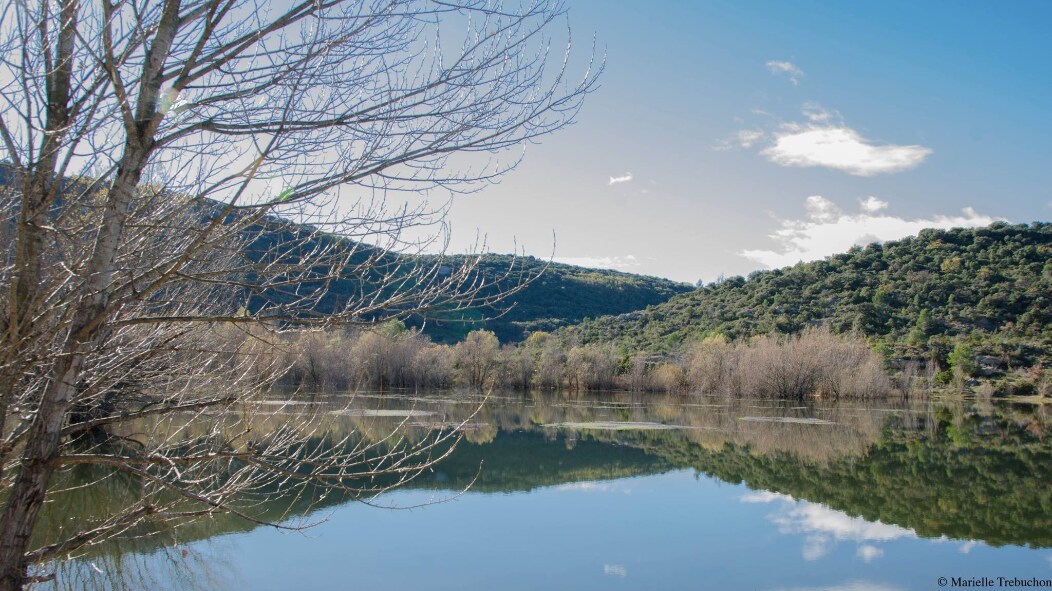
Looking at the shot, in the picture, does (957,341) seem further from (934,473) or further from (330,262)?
(330,262)

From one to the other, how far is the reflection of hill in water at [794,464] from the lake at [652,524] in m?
0.08

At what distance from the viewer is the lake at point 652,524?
9.64 m

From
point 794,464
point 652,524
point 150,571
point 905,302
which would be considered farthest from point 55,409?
point 905,302

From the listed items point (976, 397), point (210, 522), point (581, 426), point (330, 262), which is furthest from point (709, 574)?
point (976, 397)

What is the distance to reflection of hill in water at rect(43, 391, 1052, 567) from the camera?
1277 centimetres

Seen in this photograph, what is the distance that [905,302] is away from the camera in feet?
198

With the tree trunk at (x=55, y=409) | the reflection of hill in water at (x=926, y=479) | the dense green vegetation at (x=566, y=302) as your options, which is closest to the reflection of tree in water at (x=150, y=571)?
the tree trunk at (x=55, y=409)

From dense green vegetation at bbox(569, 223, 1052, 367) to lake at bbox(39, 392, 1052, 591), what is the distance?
31.3 metres

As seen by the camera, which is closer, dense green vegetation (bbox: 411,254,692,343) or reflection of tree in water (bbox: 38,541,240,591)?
reflection of tree in water (bbox: 38,541,240,591)

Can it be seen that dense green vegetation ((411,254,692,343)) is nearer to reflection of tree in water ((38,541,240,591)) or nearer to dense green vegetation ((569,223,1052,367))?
dense green vegetation ((569,223,1052,367))

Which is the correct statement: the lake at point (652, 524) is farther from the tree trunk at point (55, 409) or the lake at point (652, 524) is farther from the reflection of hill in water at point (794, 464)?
the tree trunk at point (55, 409)

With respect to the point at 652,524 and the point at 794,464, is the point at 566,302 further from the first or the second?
the point at 652,524

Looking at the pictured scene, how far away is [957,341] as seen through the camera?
51.6 meters

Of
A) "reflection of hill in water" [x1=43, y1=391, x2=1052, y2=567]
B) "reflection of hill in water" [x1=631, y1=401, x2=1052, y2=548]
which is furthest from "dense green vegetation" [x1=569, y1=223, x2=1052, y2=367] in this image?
"reflection of hill in water" [x1=631, y1=401, x2=1052, y2=548]
